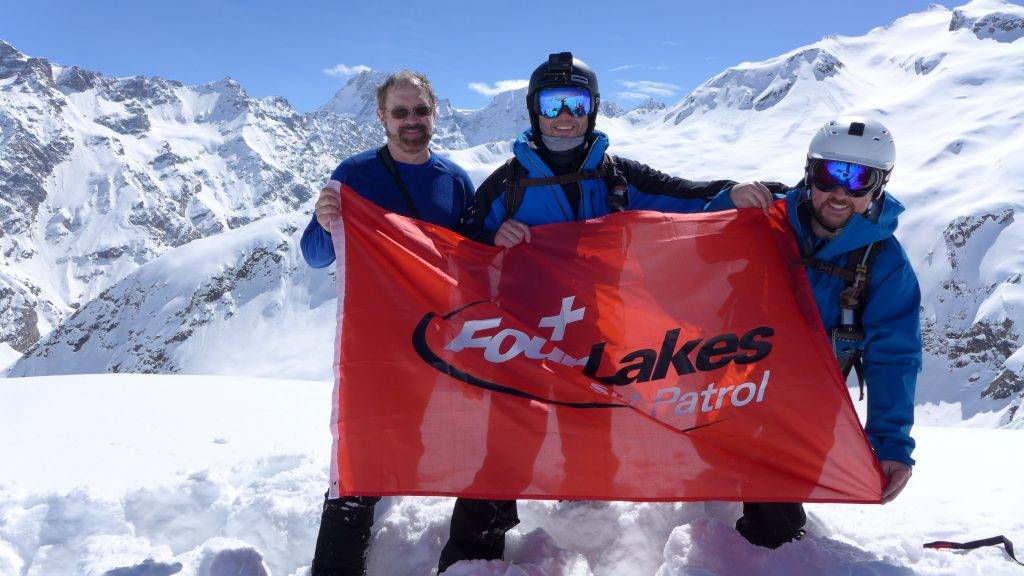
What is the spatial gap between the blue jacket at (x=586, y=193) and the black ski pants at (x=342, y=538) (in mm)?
2177

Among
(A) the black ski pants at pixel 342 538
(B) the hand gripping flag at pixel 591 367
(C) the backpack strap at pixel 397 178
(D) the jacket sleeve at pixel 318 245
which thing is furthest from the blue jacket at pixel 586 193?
(A) the black ski pants at pixel 342 538

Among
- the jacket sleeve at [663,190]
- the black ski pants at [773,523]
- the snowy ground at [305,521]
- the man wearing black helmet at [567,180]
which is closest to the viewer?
the snowy ground at [305,521]

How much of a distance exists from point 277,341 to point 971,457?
110372 millimetres

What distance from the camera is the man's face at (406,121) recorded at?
526 cm

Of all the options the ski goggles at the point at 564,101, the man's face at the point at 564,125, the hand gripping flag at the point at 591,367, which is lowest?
the hand gripping flag at the point at 591,367

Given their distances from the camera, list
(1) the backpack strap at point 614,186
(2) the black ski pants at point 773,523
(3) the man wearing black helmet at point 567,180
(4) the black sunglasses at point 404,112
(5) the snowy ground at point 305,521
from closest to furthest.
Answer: (5) the snowy ground at point 305,521
(2) the black ski pants at point 773,523
(3) the man wearing black helmet at point 567,180
(1) the backpack strap at point 614,186
(4) the black sunglasses at point 404,112

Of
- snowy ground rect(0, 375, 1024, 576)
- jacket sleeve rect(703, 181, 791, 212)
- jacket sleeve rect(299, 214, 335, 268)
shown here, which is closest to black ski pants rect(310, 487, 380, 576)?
snowy ground rect(0, 375, 1024, 576)

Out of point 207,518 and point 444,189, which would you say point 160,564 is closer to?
point 207,518

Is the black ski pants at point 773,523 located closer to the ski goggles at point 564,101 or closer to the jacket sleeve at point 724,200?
the jacket sleeve at point 724,200

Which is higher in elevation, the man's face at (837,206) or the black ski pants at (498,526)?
the man's face at (837,206)

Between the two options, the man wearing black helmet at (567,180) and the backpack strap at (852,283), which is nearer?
the backpack strap at (852,283)

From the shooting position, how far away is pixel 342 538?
414cm

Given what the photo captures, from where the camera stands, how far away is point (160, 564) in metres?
4.13

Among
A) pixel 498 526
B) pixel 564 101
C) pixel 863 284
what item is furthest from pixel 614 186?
pixel 498 526
